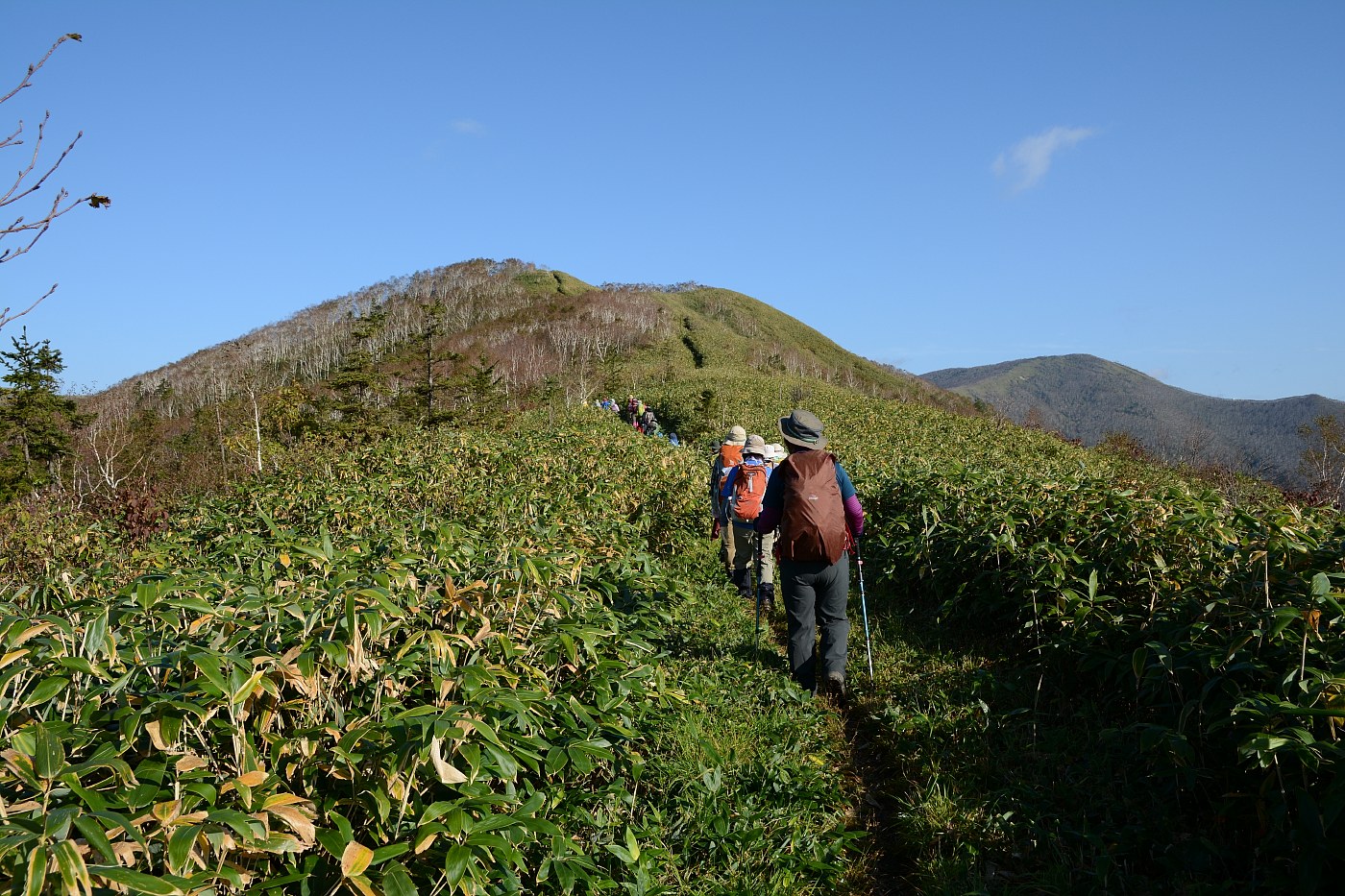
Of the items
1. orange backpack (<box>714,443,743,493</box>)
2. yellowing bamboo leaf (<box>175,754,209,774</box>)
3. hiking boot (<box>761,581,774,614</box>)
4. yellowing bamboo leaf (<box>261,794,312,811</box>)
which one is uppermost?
orange backpack (<box>714,443,743,493</box>)

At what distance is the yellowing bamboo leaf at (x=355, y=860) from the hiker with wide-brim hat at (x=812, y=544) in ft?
12.1

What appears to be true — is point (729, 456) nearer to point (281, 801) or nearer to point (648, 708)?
point (648, 708)

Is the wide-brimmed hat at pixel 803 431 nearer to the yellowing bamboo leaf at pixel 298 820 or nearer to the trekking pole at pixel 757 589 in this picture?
the trekking pole at pixel 757 589

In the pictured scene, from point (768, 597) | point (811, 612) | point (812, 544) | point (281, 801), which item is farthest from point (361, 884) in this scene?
point (768, 597)

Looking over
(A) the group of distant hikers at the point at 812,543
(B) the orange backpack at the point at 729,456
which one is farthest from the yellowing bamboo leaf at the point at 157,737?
(B) the orange backpack at the point at 729,456

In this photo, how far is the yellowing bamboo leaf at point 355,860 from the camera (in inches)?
78.5

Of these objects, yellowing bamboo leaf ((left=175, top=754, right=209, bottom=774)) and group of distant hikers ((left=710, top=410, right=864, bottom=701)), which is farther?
group of distant hikers ((left=710, top=410, right=864, bottom=701))

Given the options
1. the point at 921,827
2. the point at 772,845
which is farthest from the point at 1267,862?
the point at 772,845

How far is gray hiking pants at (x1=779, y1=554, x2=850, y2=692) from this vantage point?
533 cm

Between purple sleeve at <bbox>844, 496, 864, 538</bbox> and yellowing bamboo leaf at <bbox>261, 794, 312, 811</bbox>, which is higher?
purple sleeve at <bbox>844, 496, 864, 538</bbox>

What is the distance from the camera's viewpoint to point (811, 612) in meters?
5.40

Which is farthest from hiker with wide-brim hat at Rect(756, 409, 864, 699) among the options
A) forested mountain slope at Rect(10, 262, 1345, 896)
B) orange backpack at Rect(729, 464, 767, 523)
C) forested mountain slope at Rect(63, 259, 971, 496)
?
forested mountain slope at Rect(63, 259, 971, 496)

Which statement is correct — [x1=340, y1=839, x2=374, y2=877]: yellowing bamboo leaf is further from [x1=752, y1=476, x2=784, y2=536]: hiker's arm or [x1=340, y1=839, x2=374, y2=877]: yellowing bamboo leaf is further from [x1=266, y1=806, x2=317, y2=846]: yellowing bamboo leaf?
[x1=752, y1=476, x2=784, y2=536]: hiker's arm

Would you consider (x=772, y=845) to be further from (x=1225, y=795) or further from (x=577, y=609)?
(x=1225, y=795)
